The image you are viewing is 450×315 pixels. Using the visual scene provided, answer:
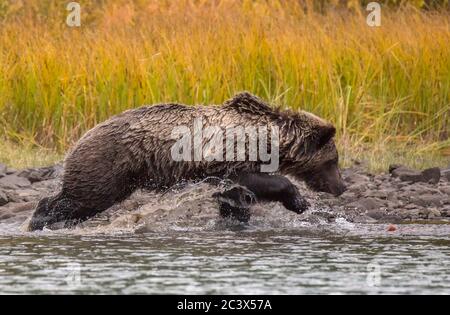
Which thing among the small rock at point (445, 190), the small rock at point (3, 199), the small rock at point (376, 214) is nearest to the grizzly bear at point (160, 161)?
the small rock at point (376, 214)

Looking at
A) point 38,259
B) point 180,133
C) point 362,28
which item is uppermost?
point 362,28

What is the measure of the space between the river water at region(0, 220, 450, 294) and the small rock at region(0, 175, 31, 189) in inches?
74.9

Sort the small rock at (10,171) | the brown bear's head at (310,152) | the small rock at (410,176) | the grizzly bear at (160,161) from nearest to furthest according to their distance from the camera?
the grizzly bear at (160,161) → the brown bear's head at (310,152) → the small rock at (410,176) → the small rock at (10,171)

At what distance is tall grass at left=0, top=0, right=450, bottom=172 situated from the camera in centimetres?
1387

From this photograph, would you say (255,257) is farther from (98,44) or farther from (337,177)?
(98,44)

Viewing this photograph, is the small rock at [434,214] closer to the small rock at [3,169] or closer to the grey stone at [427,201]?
the grey stone at [427,201]

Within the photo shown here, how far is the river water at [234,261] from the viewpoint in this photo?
733 centimetres

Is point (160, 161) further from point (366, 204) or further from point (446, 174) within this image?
point (446, 174)

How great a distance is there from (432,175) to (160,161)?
146 inches

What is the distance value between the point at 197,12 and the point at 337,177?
6.23m

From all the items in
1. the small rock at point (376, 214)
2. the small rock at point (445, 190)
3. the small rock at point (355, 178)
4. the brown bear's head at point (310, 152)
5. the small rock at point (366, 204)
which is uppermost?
the brown bear's head at point (310, 152)

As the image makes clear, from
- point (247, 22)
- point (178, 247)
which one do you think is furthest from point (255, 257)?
point (247, 22)

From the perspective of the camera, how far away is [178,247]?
900 cm

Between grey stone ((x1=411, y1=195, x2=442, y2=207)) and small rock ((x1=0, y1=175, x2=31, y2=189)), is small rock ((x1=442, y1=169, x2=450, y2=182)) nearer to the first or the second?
grey stone ((x1=411, y1=195, x2=442, y2=207))
